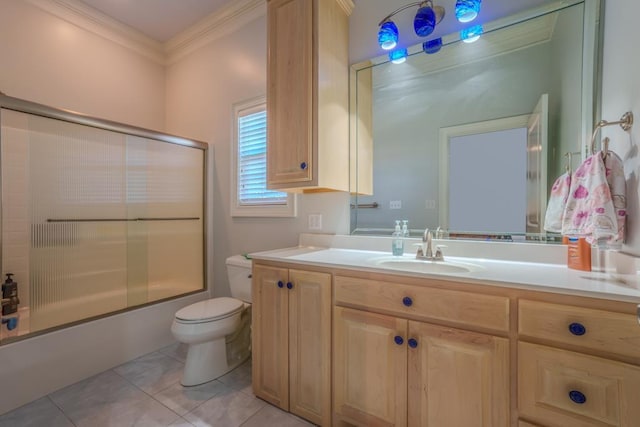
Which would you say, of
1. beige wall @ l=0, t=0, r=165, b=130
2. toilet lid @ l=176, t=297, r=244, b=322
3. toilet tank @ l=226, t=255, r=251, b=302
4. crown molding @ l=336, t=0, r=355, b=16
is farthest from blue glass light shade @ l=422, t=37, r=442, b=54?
beige wall @ l=0, t=0, r=165, b=130

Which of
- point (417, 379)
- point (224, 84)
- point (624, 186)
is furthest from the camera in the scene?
point (224, 84)

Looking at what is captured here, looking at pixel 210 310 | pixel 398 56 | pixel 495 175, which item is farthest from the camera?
pixel 210 310

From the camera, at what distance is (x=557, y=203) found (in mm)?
1226

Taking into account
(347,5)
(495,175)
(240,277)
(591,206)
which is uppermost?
(347,5)

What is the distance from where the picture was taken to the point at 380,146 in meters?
1.83

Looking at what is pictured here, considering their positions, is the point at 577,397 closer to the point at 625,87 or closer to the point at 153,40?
the point at 625,87

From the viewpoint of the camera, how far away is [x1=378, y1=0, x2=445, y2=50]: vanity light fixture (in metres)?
1.55

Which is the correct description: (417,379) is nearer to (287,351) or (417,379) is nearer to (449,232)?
(287,351)

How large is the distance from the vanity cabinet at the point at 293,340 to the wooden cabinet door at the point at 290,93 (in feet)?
1.98

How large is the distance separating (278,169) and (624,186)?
1584 millimetres

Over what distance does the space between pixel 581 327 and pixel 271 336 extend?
52.8 inches

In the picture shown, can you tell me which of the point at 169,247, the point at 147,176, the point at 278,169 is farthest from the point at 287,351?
the point at 147,176

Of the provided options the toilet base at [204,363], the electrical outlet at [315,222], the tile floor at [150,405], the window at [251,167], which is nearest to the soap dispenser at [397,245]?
the electrical outlet at [315,222]

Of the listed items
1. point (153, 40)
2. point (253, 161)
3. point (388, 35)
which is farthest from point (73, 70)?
point (388, 35)
